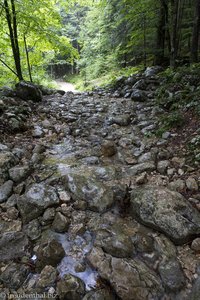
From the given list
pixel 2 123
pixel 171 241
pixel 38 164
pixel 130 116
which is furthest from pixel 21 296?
pixel 130 116

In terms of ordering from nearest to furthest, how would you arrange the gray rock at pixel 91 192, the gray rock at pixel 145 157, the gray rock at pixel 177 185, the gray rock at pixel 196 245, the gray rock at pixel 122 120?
the gray rock at pixel 196 245 < the gray rock at pixel 91 192 < the gray rock at pixel 177 185 < the gray rock at pixel 145 157 < the gray rock at pixel 122 120

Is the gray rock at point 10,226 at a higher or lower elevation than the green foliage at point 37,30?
lower

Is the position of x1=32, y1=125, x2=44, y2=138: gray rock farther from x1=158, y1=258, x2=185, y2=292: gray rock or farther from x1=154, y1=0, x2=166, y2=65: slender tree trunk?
x1=154, y1=0, x2=166, y2=65: slender tree trunk

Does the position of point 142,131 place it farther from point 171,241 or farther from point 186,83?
point 171,241

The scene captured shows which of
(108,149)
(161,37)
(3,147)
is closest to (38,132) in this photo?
(3,147)

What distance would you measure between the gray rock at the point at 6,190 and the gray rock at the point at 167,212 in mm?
1805

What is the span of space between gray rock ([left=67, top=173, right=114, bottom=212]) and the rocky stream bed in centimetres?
1

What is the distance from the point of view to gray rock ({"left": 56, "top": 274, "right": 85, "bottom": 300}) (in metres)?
2.11

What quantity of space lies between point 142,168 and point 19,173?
6.74ft

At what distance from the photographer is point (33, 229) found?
2.80 meters

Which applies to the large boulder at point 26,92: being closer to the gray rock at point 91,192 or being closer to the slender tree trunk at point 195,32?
the gray rock at point 91,192

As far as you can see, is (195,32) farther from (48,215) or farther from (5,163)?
(48,215)

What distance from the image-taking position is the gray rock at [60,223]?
110 inches

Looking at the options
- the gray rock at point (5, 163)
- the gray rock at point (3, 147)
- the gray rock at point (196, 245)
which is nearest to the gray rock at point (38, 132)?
the gray rock at point (3, 147)
